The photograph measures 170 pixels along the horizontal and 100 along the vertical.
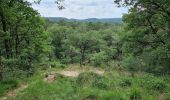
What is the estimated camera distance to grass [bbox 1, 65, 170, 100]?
8680mm

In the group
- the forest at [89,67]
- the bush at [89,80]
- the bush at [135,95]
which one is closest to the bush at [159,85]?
the forest at [89,67]

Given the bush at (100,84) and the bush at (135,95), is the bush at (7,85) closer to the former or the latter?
the bush at (100,84)

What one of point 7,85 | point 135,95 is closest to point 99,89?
point 135,95

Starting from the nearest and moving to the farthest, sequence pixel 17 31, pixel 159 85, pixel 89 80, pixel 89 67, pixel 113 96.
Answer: pixel 113 96 → pixel 159 85 → pixel 89 80 → pixel 89 67 → pixel 17 31

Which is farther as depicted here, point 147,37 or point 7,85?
point 147,37

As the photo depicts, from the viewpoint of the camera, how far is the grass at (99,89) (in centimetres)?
868

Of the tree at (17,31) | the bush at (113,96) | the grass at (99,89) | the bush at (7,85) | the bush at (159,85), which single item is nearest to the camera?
the bush at (113,96)

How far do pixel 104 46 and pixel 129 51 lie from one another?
4575 centimetres

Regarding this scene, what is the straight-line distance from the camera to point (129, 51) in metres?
27.8

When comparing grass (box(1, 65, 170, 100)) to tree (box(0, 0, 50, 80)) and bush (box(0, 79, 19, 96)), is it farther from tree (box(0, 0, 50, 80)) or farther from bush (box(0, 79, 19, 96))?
tree (box(0, 0, 50, 80))

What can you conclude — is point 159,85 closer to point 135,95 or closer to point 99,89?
point 135,95

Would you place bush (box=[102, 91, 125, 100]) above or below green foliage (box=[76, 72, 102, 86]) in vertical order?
above

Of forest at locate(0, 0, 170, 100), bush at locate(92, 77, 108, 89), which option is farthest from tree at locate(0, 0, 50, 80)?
bush at locate(92, 77, 108, 89)

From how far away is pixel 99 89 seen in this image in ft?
31.7
